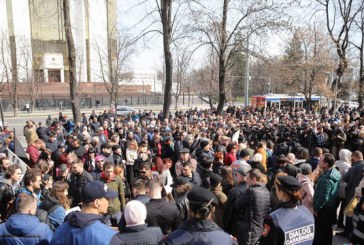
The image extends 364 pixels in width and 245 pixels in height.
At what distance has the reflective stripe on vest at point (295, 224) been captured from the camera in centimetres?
312

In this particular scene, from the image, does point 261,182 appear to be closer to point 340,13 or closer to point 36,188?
point 36,188

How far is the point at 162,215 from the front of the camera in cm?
368

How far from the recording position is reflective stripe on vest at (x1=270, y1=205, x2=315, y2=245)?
312cm

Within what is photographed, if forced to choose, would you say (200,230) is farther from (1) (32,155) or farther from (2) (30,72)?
(2) (30,72)

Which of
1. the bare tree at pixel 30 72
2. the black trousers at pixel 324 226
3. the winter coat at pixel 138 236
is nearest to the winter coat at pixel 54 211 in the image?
the winter coat at pixel 138 236

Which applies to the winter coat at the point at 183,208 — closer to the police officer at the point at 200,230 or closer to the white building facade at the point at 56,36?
the police officer at the point at 200,230

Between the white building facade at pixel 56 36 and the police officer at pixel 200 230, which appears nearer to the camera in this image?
the police officer at pixel 200 230

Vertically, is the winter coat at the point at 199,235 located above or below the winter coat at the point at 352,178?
above

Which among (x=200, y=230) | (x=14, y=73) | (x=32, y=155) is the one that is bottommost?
(x=32, y=155)

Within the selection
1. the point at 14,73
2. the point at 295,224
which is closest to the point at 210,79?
the point at 14,73

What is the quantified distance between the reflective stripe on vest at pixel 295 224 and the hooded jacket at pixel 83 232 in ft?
5.48

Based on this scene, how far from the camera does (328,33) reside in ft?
82.8

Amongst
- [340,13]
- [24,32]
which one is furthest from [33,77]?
[340,13]

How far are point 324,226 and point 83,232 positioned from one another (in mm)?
4015
